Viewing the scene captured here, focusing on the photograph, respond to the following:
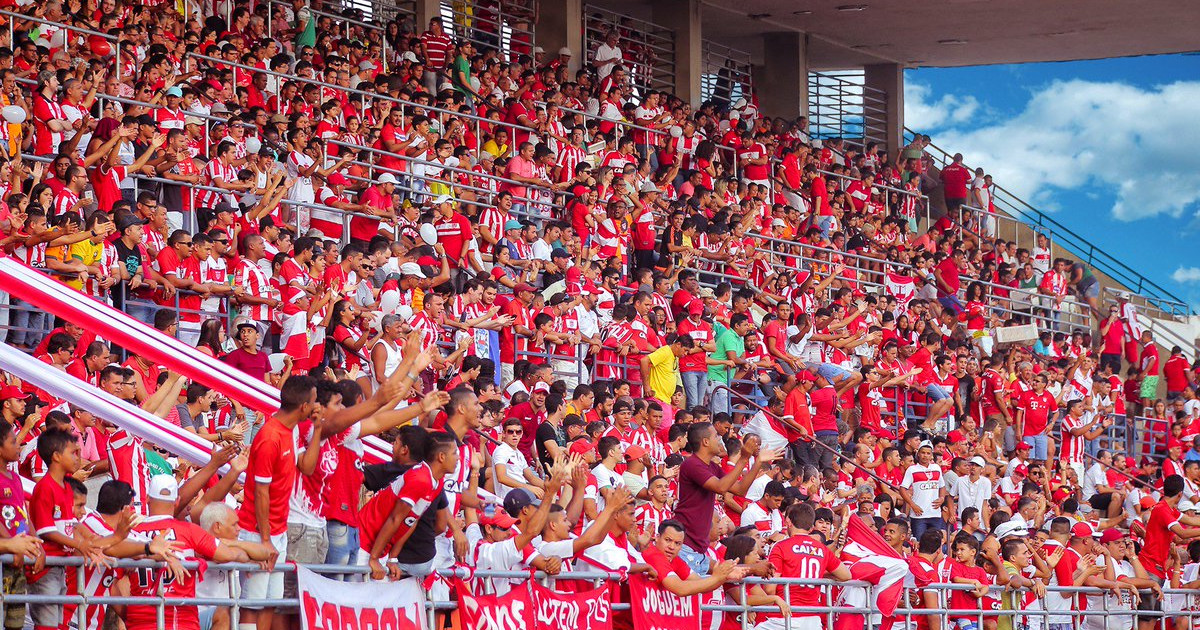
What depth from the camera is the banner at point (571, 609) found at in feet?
30.2

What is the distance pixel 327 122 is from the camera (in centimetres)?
1759

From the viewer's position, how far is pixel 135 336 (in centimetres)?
968

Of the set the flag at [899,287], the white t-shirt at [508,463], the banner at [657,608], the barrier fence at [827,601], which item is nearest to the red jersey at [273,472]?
the barrier fence at [827,601]

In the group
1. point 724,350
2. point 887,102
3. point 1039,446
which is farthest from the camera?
point 887,102

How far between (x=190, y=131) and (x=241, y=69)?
2440 mm

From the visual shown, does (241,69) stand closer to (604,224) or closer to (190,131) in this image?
(190,131)

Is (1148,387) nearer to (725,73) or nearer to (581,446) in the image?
(725,73)

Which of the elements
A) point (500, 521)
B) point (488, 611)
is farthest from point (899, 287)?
point (488, 611)

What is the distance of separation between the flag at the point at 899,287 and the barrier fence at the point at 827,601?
8987mm

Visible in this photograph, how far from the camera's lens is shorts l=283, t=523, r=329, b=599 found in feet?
27.5

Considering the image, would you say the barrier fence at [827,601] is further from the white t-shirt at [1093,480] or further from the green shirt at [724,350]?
the white t-shirt at [1093,480]

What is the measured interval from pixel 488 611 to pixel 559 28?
54.0 feet

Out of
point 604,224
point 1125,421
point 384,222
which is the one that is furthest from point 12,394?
point 1125,421

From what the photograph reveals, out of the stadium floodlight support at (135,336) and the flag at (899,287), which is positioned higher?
the flag at (899,287)
